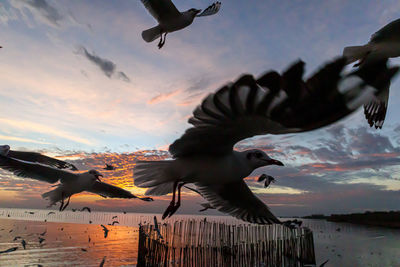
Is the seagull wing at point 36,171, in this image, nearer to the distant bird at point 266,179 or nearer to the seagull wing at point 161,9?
the seagull wing at point 161,9

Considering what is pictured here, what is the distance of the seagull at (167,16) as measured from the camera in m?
6.93

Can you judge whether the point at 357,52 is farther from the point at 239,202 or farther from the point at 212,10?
the point at 212,10

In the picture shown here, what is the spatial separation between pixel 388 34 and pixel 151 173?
11.3 ft

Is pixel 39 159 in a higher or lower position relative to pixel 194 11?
lower

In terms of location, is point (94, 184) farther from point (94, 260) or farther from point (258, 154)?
point (94, 260)

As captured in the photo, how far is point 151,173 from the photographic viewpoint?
A: 162 inches

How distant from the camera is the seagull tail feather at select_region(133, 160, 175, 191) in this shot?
13.0ft

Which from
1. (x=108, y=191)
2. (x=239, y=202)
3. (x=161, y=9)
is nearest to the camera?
(x=239, y=202)

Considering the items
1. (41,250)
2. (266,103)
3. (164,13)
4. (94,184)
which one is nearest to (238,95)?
(266,103)

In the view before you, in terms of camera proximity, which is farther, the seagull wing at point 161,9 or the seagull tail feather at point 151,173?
the seagull wing at point 161,9

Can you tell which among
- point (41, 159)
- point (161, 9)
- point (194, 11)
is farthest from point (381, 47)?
point (41, 159)

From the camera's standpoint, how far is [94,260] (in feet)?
59.1

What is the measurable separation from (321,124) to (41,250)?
78.6 feet

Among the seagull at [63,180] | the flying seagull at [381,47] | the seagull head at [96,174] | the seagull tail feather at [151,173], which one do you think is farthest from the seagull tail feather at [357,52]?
the seagull head at [96,174]
